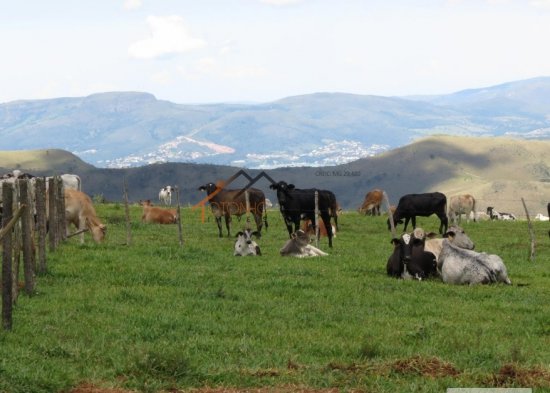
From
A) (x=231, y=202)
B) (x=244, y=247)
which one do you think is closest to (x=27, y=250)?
(x=244, y=247)

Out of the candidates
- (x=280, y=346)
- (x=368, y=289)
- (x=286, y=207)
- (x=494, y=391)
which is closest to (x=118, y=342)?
(x=280, y=346)

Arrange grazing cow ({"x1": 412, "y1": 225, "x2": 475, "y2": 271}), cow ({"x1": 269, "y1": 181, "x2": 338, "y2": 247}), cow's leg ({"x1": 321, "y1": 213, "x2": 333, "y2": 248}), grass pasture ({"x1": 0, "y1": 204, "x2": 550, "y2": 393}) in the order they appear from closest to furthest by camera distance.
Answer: grass pasture ({"x1": 0, "y1": 204, "x2": 550, "y2": 393})
grazing cow ({"x1": 412, "y1": 225, "x2": 475, "y2": 271})
cow's leg ({"x1": 321, "y1": 213, "x2": 333, "y2": 248})
cow ({"x1": 269, "y1": 181, "x2": 338, "y2": 247})

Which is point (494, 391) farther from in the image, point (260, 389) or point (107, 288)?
point (107, 288)

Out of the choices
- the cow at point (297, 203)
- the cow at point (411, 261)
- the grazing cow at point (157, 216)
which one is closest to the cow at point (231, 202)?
the cow at point (297, 203)

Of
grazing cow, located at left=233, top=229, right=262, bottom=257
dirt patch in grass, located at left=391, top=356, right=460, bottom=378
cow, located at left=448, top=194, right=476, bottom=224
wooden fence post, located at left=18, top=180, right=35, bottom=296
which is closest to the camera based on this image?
dirt patch in grass, located at left=391, top=356, right=460, bottom=378

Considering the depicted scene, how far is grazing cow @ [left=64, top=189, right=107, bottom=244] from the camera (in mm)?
29219

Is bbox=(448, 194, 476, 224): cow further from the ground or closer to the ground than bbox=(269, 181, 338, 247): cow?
closer to the ground

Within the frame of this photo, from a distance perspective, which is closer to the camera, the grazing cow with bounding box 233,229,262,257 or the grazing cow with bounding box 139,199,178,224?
the grazing cow with bounding box 233,229,262,257

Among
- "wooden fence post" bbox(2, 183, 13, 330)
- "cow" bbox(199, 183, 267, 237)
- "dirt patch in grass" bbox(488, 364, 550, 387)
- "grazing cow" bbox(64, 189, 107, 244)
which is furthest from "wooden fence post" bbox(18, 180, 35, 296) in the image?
"cow" bbox(199, 183, 267, 237)

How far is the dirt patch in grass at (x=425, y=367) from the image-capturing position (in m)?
11.0

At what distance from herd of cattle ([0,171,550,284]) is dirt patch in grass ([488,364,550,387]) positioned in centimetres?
949

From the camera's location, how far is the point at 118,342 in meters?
12.5

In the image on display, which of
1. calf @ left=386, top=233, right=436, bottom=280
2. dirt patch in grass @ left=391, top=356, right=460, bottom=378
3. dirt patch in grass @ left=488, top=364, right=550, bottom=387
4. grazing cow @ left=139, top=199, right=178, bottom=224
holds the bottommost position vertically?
dirt patch in grass @ left=488, top=364, right=550, bottom=387

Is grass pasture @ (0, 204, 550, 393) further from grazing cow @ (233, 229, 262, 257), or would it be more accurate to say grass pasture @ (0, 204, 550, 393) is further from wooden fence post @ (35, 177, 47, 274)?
grazing cow @ (233, 229, 262, 257)
